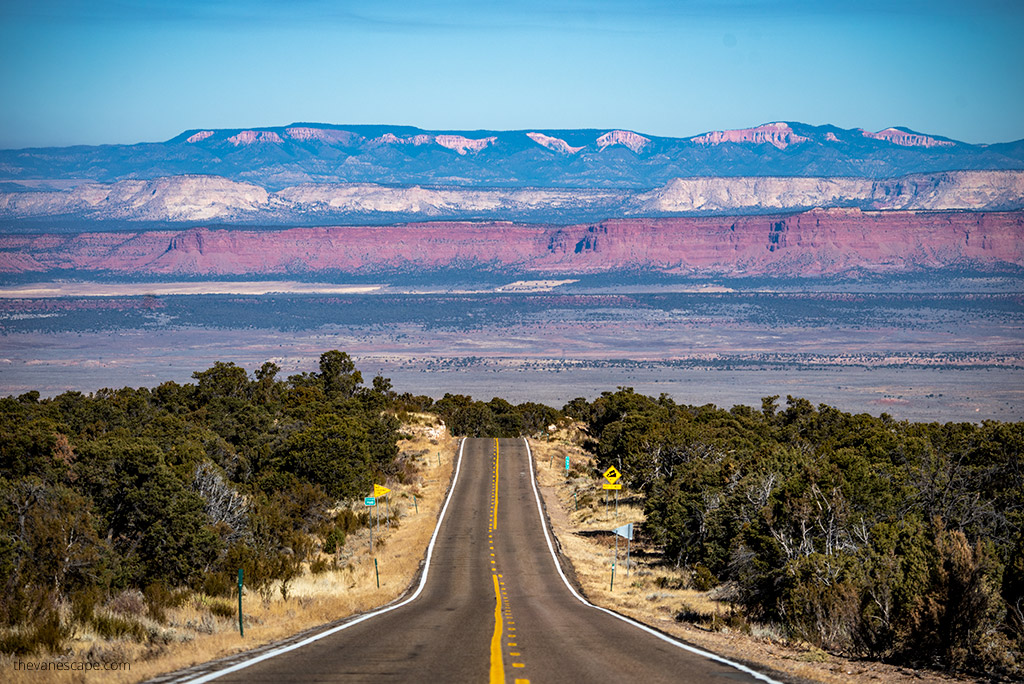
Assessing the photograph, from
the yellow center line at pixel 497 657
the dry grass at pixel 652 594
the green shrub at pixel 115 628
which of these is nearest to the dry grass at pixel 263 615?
the green shrub at pixel 115 628

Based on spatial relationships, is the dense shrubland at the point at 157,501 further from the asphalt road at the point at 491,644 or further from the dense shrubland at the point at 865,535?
the dense shrubland at the point at 865,535

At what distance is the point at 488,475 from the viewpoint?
52.3 m

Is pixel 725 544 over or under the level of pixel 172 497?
under

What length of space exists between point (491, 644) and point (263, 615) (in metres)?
5.61

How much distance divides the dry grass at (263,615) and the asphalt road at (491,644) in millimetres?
1102

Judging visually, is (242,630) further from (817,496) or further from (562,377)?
(562,377)

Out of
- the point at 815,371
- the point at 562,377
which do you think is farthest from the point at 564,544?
the point at 815,371

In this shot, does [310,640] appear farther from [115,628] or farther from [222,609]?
[222,609]

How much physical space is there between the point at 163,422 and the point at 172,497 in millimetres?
16371

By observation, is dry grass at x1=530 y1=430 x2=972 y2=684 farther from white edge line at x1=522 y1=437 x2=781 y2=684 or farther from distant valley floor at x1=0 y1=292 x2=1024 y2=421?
distant valley floor at x1=0 y1=292 x2=1024 y2=421

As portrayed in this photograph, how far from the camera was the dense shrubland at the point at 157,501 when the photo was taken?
19672 millimetres
